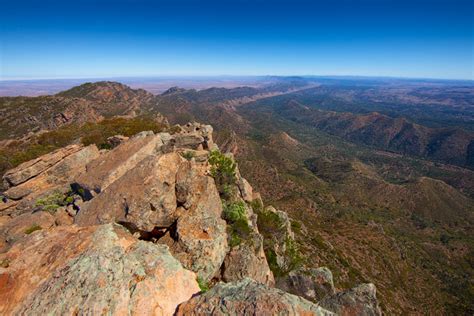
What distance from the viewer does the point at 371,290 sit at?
2125 centimetres

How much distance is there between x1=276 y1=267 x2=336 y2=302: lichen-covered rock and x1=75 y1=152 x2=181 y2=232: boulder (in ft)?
48.8

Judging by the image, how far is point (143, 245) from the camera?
14.9 metres

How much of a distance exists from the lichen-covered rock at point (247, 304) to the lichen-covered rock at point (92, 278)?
4.93 ft

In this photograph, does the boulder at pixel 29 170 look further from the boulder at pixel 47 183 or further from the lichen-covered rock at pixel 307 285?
the lichen-covered rock at pixel 307 285

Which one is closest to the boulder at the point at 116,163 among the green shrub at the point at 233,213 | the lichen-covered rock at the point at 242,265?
the green shrub at the point at 233,213

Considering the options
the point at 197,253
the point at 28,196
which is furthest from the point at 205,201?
the point at 28,196

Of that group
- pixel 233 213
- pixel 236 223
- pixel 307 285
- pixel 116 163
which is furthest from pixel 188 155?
pixel 307 285

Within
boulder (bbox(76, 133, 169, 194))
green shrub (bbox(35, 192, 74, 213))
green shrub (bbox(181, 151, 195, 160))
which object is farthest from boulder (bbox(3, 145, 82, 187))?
green shrub (bbox(181, 151, 195, 160))

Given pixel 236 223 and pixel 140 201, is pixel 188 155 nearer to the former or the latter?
pixel 236 223

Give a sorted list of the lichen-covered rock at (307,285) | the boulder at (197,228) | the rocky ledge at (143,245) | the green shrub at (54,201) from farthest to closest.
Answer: the green shrub at (54,201), the lichen-covered rock at (307,285), the boulder at (197,228), the rocky ledge at (143,245)

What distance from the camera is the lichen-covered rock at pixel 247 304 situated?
10828mm

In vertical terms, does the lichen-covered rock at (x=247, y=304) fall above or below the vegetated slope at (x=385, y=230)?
above

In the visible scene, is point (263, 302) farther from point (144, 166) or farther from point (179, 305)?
point (144, 166)

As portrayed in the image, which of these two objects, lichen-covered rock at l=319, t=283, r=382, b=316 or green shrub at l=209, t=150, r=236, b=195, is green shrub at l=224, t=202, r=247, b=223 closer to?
green shrub at l=209, t=150, r=236, b=195
